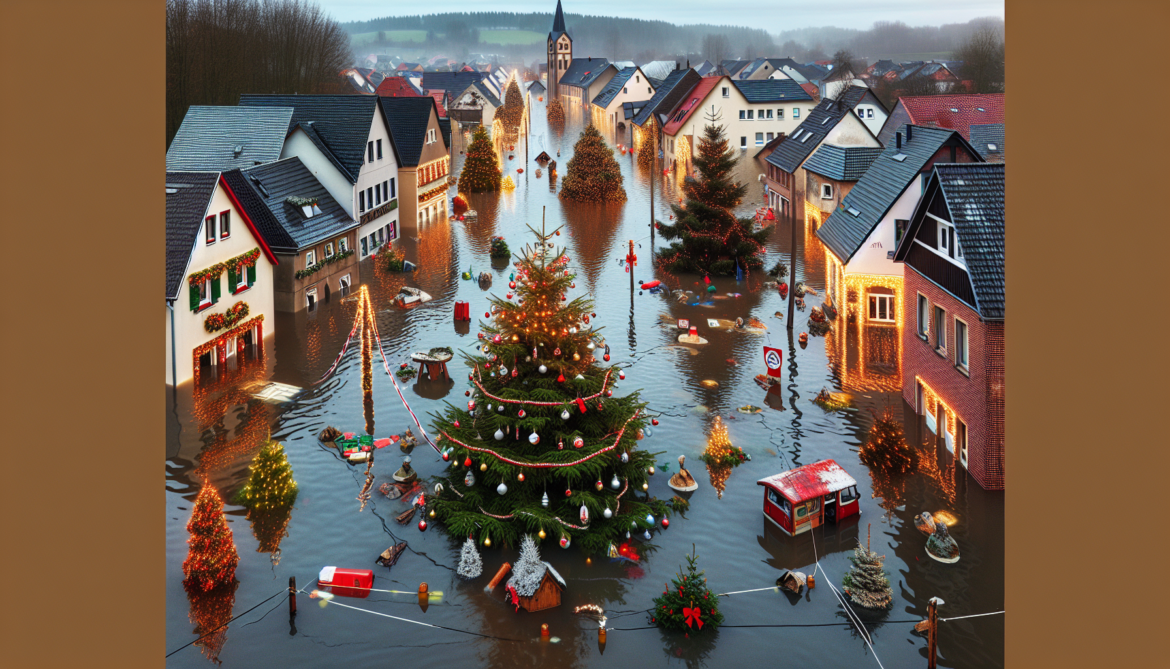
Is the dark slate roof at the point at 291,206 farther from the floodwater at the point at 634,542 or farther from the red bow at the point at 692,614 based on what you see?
the red bow at the point at 692,614

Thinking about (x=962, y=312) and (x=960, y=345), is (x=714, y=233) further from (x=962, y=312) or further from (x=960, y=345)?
(x=962, y=312)

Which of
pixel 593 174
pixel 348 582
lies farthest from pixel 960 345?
pixel 593 174

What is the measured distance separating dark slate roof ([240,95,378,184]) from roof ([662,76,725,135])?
41635mm

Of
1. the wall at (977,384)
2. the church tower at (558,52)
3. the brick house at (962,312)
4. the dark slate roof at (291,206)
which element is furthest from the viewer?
the church tower at (558,52)

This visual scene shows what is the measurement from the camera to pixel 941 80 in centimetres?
11794

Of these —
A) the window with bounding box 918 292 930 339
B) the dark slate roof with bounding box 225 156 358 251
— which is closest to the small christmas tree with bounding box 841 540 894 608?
the window with bounding box 918 292 930 339

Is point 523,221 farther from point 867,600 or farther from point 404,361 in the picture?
point 867,600

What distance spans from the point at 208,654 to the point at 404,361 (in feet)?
60.0

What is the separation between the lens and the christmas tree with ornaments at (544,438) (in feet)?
69.1

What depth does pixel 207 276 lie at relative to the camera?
3091cm

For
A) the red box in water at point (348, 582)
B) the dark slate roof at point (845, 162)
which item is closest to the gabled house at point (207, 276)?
the red box in water at point (348, 582)

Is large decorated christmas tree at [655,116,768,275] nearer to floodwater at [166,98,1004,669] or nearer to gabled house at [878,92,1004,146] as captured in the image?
floodwater at [166,98,1004,669]

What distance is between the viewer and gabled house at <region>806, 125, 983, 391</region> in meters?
35.3

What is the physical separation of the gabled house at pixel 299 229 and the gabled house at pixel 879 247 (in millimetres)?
22082
